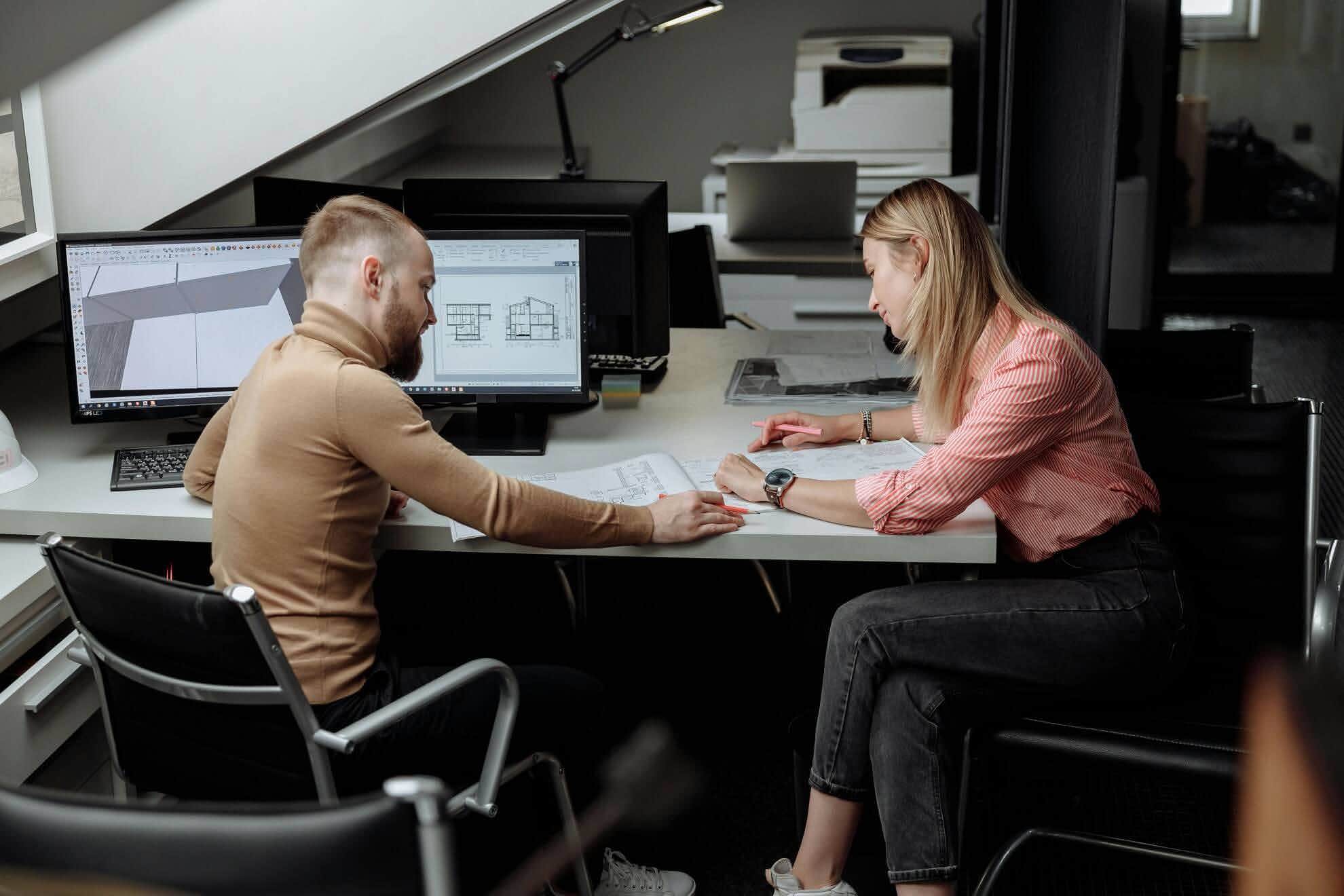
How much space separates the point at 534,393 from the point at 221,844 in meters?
1.51

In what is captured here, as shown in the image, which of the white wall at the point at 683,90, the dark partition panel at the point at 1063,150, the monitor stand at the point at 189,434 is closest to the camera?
the monitor stand at the point at 189,434

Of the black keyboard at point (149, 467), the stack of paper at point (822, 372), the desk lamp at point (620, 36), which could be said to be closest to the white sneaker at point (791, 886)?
the stack of paper at point (822, 372)

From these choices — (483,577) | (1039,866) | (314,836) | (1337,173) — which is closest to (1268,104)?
(1337,173)

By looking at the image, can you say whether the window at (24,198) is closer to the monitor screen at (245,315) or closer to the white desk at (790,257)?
the monitor screen at (245,315)

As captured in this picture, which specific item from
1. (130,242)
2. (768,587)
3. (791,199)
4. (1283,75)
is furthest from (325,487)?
(1283,75)

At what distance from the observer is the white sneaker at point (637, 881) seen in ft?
7.60

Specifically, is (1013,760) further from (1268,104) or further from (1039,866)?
(1268,104)

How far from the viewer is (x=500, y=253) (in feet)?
8.16

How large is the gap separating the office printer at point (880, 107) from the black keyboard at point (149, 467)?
12.2 ft

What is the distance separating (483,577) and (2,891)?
8.43 feet

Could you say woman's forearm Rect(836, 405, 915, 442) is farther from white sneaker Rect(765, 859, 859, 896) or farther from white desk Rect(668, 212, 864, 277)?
white desk Rect(668, 212, 864, 277)

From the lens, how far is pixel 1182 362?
9.46 ft

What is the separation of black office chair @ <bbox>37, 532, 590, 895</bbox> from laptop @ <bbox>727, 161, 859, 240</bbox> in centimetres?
305

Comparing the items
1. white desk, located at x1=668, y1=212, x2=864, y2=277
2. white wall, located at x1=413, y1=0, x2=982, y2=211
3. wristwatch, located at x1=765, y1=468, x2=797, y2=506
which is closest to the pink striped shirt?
wristwatch, located at x1=765, y1=468, x2=797, y2=506
